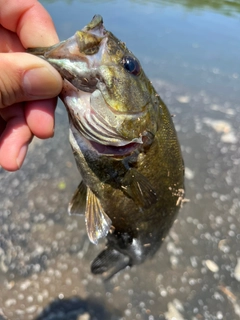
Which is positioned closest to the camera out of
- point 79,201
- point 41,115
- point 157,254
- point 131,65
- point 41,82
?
point 41,82

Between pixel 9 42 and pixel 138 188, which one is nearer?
pixel 138 188

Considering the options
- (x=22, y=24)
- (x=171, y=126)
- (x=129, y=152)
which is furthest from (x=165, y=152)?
(x=22, y=24)

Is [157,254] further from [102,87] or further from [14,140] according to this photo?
[102,87]

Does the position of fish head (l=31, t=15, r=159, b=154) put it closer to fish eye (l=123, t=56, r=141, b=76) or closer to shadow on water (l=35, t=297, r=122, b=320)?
fish eye (l=123, t=56, r=141, b=76)

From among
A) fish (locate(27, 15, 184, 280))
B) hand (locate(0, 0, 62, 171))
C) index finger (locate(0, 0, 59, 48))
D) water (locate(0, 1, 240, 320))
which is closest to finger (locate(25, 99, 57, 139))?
hand (locate(0, 0, 62, 171))

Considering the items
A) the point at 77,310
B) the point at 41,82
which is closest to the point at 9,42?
the point at 41,82

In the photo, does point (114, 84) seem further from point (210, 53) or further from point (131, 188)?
point (210, 53)

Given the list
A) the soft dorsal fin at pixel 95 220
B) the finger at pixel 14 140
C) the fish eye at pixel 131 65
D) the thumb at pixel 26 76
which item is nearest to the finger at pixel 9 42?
the finger at pixel 14 140
